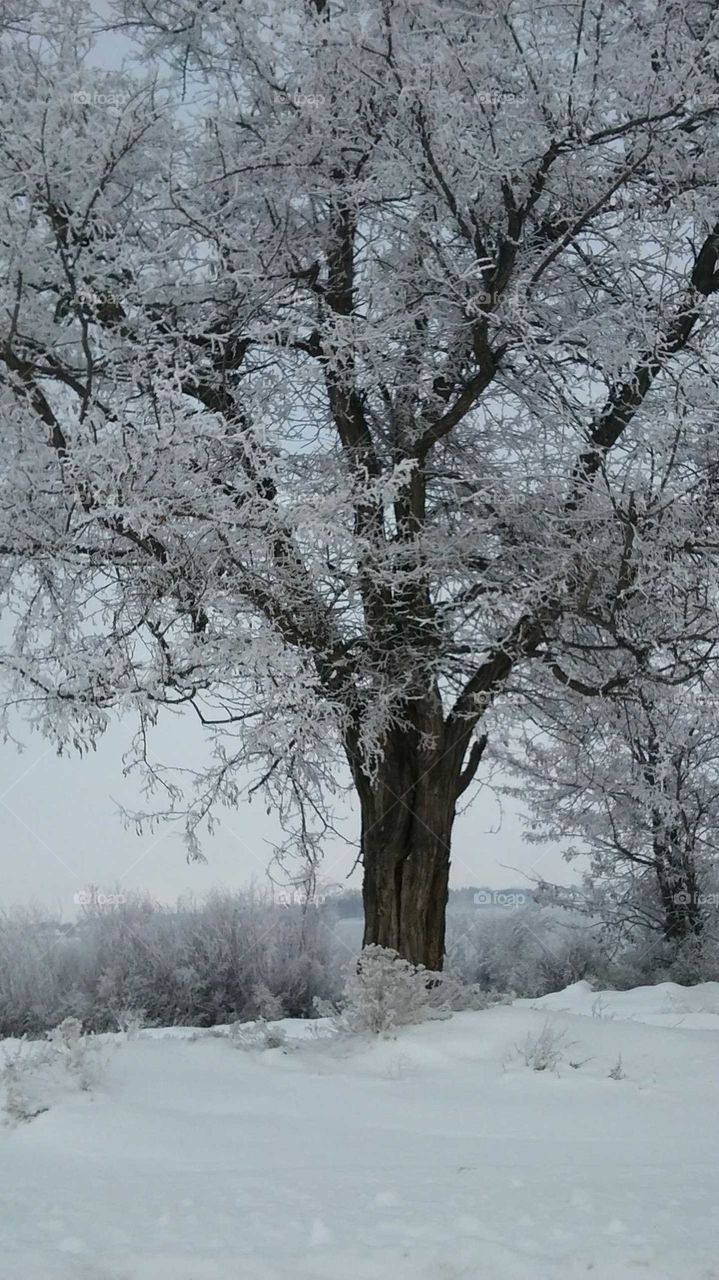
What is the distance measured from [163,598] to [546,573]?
8.90 ft

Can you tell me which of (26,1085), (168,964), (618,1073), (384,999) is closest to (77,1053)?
(26,1085)

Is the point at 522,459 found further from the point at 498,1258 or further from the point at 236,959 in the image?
the point at 236,959

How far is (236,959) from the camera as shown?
13.4 meters

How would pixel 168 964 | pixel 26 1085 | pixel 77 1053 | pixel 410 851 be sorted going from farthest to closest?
pixel 168 964 < pixel 410 851 < pixel 77 1053 < pixel 26 1085

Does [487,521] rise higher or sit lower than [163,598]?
higher

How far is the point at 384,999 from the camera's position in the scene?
6.85 m

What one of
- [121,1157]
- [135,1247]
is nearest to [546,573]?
[121,1157]

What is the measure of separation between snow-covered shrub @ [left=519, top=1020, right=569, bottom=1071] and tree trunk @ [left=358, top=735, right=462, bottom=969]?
233 centimetres

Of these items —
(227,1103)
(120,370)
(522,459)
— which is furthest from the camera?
(522,459)

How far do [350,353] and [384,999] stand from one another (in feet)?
13.1

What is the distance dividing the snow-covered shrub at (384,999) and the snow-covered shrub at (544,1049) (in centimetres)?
76
